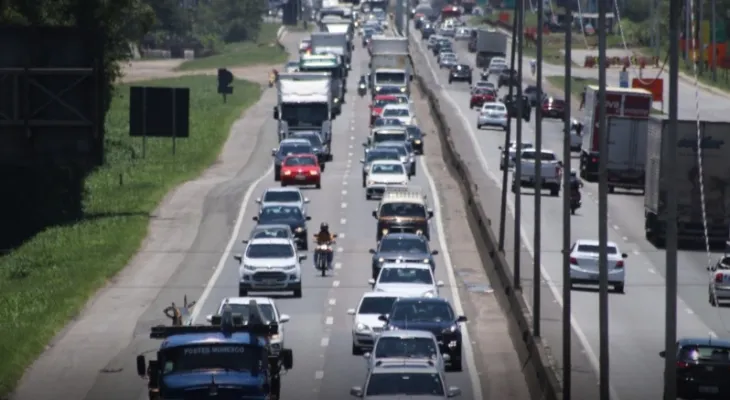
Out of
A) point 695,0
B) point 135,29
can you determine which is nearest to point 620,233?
point 135,29

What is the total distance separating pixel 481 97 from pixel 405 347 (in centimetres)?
8074

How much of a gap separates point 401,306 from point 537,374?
13.6 ft

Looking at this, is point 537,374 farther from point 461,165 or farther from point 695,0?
point 695,0

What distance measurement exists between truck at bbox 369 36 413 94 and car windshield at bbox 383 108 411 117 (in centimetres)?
1886

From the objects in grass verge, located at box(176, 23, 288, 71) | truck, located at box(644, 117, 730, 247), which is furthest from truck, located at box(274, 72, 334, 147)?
grass verge, located at box(176, 23, 288, 71)

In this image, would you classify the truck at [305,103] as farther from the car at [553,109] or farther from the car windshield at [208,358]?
the car windshield at [208,358]

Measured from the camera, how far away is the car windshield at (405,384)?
26125mm

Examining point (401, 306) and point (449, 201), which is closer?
point (401, 306)

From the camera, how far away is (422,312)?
118ft

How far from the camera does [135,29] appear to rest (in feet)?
326

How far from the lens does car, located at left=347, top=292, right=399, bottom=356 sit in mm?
37125

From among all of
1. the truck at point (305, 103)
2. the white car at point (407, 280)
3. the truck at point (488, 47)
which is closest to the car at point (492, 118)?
the truck at point (305, 103)

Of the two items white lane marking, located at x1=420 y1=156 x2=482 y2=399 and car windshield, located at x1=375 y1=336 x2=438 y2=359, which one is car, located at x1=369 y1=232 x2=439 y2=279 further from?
car windshield, located at x1=375 y1=336 x2=438 y2=359

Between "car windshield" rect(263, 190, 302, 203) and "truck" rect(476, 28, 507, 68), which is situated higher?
"truck" rect(476, 28, 507, 68)
